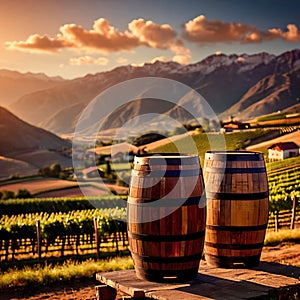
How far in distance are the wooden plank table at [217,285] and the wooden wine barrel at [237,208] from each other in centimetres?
17

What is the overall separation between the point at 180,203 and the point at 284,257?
210 inches

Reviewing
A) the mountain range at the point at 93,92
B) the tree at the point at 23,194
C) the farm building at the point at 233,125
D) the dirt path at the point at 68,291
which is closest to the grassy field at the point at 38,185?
the tree at the point at 23,194

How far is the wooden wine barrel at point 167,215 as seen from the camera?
148 inches

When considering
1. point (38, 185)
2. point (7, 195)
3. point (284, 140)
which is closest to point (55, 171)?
point (38, 185)

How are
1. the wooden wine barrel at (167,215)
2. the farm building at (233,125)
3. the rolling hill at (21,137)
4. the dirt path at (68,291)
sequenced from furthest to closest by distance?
1. the rolling hill at (21,137)
2. the farm building at (233,125)
3. the dirt path at (68,291)
4. the wooden wine barrel at (167,215)

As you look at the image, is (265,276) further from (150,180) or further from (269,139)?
(269,139)

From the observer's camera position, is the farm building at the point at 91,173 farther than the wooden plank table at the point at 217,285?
Yes

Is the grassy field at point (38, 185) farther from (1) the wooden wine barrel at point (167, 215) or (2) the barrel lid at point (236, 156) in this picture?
(1) the wooden wine barrel at point (167, 215)

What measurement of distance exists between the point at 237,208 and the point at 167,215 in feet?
2.99

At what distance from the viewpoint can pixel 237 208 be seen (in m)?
4.35

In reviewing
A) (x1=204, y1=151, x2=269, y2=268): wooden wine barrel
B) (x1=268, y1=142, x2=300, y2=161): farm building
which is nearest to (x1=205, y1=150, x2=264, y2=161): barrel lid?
(x1=204, y1=151, x2=269, y2=268): wooden wine barrel

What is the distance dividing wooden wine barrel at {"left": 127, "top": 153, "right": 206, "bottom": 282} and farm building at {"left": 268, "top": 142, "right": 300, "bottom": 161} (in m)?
10.0

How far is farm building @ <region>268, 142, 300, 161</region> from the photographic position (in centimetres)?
1325

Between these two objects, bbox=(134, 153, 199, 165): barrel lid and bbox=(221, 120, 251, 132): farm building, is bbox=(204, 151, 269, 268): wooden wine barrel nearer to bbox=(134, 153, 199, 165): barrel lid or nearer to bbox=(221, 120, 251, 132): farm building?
bbox=(134, 153, 199, 165): barrel lid
